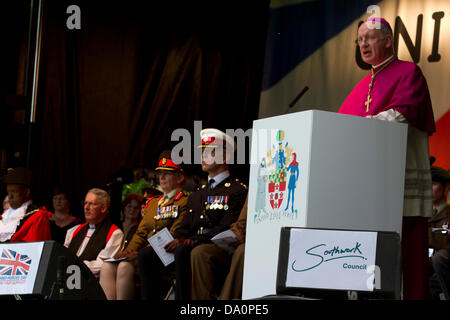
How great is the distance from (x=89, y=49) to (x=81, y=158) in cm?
127

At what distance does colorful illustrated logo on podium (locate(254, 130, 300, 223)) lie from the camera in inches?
122

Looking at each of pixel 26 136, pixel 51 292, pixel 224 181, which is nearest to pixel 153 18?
pixel 26 136

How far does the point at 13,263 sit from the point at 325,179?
1324 mm

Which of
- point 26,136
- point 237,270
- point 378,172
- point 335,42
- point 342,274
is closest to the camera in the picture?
point 342,274

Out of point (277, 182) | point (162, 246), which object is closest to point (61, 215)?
point (162, 246)

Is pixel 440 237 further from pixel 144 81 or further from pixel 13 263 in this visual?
pixel 144 81

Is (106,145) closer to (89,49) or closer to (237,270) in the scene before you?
(89,49)

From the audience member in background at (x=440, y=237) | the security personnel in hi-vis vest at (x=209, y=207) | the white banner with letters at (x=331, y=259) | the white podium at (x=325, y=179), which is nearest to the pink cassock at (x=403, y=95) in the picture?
the white podium at (x=325, y=179)

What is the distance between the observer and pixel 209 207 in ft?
16.3

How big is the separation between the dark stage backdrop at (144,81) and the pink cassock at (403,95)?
15.4ft

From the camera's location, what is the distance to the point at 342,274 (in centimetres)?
235

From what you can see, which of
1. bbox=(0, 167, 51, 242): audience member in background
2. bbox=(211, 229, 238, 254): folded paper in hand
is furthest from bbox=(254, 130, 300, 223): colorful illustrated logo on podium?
bbox=(0, 167, 51, 242): audience member in background

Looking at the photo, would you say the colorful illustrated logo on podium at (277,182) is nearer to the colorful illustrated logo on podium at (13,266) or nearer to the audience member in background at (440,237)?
the colorful illustrated logo on podium at (13,266)

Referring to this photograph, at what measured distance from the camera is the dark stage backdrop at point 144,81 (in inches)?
319
